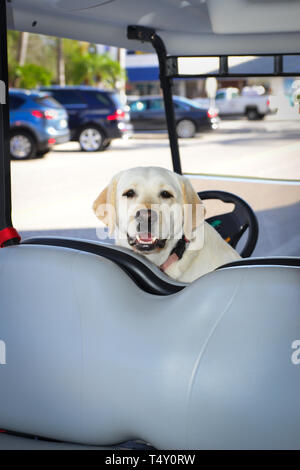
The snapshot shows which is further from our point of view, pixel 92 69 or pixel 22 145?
pixel 92 69

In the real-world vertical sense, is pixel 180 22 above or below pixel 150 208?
above

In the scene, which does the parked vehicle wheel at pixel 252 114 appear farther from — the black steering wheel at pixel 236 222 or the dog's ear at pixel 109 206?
the dog's ear at pixel 109 206

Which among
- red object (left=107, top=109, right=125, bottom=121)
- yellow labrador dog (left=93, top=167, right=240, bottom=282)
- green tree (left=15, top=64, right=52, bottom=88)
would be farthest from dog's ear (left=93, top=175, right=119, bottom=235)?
green tree (left=15, top=64, right=52, bottom=88)

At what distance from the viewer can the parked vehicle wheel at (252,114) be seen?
2571cm

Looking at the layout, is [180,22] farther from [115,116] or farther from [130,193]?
[115,116]

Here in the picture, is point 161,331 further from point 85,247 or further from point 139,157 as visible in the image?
point 139,157

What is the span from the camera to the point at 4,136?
5.08 feet

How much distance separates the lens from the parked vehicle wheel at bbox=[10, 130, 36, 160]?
596 inches

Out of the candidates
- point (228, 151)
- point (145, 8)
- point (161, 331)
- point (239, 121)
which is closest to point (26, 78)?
point (239, 121)

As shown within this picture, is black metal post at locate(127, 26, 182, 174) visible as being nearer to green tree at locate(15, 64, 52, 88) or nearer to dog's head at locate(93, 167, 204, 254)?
dog's head at locate(93, 167, 204, 254)

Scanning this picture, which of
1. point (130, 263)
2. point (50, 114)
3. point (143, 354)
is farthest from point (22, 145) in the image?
point (143, 354)

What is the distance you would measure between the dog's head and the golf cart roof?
0.66m

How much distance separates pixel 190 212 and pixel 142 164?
12.5 metres

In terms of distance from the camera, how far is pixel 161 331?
1.22 meters
